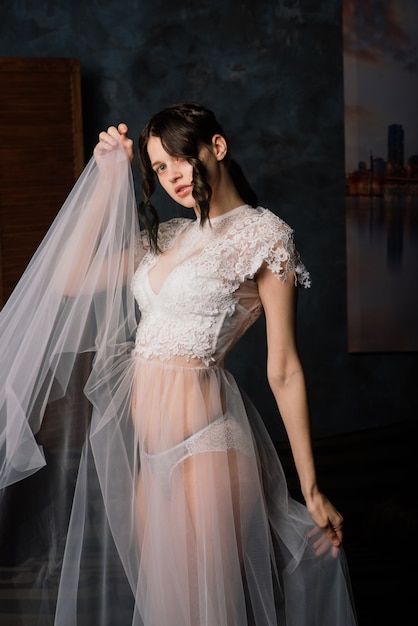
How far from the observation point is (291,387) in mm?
1928

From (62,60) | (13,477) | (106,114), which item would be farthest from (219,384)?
(106,114)

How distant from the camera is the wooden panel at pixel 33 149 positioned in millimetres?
4488

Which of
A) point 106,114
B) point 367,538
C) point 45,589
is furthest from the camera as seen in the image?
point 106,114

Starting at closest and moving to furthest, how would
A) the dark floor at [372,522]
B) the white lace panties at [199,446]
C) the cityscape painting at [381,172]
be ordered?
the dark floor at [372,522] → the white lace panties at [199,446] → the cityscape painting at [381,172]

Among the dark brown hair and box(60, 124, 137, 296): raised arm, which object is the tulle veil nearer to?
box(60, 124, 137, 296): raised arm

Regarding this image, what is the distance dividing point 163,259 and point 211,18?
3.54m

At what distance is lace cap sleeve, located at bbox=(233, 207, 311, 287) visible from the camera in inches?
76.6

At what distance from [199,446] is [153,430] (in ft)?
0.37

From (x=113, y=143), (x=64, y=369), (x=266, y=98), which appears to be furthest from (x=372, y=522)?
(x=266, y=98)

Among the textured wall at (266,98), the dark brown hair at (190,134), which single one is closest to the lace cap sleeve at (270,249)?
the dark brown hair at (190,134)

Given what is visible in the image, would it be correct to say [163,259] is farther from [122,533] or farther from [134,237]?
[122,533]

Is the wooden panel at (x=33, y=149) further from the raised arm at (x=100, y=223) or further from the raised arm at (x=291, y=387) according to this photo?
the raised arm at (x=291, y=387)

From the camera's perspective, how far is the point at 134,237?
2043mm

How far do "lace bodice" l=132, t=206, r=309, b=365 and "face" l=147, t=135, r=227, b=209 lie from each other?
106mm
